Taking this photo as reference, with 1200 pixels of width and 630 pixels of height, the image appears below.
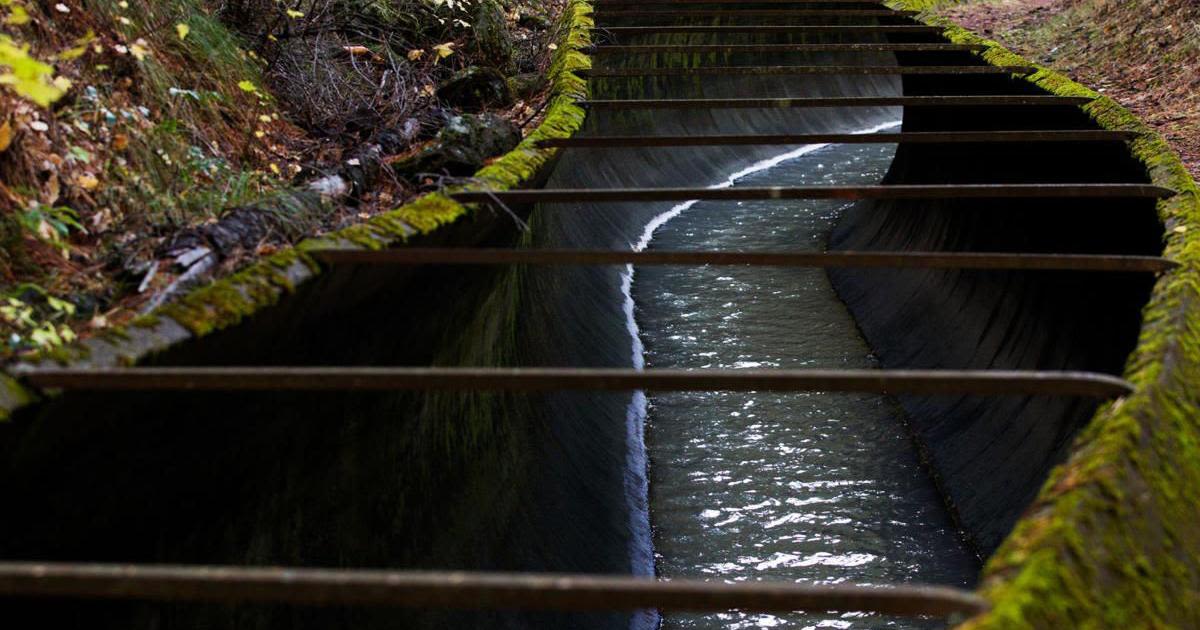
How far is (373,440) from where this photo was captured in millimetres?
4824

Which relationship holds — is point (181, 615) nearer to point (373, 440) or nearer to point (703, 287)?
point (373, 440)

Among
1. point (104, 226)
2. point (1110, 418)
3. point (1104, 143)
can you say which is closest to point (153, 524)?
point (104, 226)

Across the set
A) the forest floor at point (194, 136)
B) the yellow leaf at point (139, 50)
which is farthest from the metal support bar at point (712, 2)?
the yellow leaf at point (139, 50)

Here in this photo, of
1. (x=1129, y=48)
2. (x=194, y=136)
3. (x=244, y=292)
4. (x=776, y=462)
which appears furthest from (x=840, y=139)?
(x=1129, y=48)

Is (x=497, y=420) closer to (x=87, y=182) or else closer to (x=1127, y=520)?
(x=87, y=182)

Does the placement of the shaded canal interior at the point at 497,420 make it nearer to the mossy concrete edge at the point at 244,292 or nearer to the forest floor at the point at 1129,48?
the mossy concrete edge at the point at 244,292

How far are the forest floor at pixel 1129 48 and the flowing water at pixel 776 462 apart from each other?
285cm

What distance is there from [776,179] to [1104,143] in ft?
26.6

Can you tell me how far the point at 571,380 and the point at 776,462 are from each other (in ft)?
13.9

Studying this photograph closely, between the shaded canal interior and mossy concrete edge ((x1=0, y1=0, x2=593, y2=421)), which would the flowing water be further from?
mossy concrete edge ((x1=0, y1=0, x2=593, y2=421))

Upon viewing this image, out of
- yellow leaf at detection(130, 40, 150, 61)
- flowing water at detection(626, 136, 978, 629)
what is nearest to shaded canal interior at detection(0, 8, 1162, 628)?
flowing water at detection(626, 136, 978, 629)

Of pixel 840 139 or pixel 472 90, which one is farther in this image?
pixel 472 90

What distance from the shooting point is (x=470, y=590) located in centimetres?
235

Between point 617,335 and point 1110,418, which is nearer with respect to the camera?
point 1110,418
